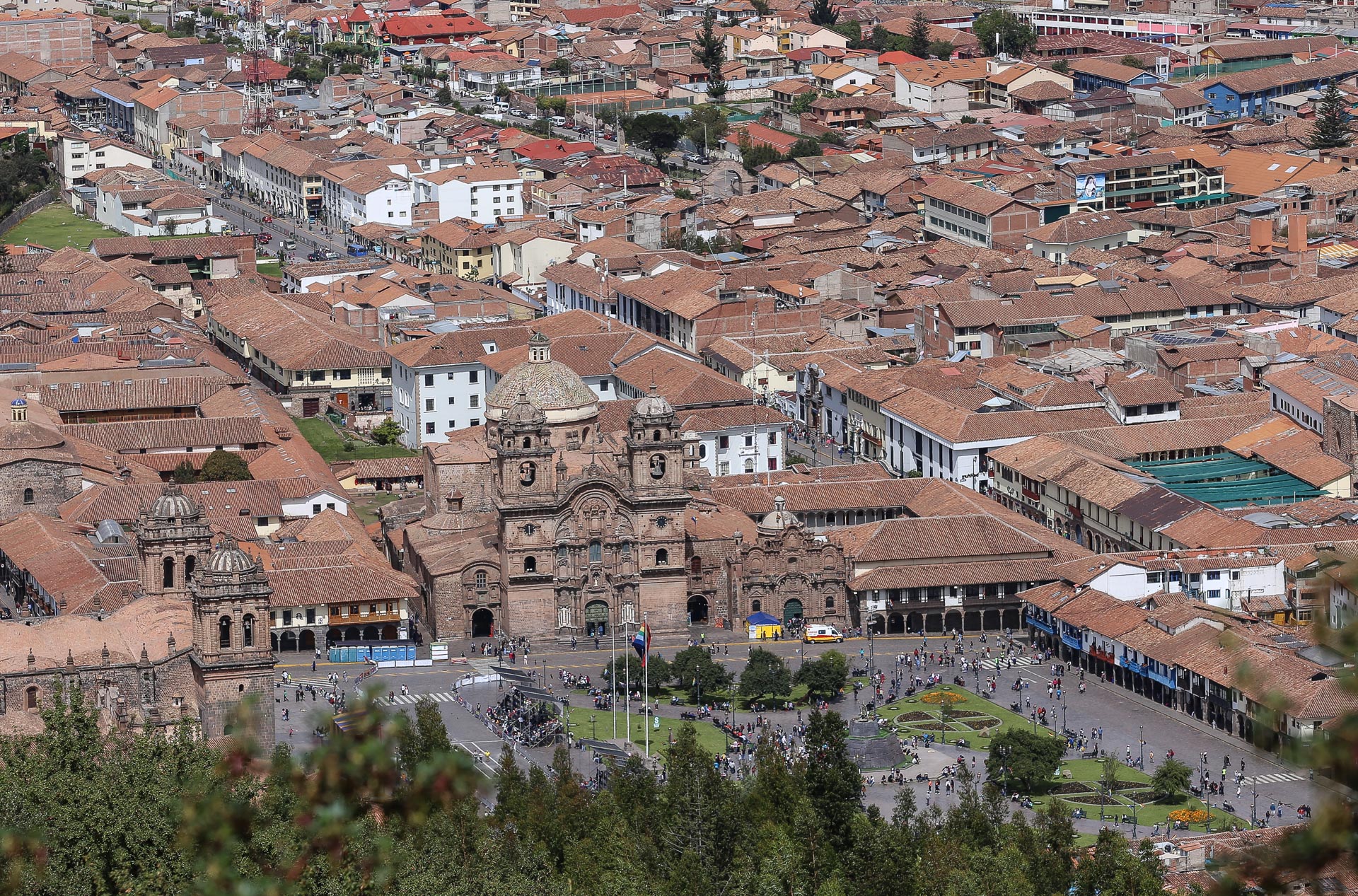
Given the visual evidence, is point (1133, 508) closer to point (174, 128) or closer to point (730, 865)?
point (730, 865)

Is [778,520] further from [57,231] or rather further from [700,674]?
[57,231]

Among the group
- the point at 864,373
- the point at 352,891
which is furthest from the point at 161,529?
the point at 864,373

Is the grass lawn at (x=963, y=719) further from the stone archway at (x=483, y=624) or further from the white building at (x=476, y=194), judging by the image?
the white building at (x=476, y=194)

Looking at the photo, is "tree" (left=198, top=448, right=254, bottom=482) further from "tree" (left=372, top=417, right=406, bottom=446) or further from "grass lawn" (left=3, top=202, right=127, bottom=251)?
"grass lawn" (left=3, top=202, right=127, bottom=251)

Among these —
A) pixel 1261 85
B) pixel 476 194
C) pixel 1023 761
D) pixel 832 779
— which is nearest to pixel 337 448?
pixel 476 194

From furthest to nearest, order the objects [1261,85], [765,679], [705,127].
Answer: [1261,85] < [705,127] < [765,679]

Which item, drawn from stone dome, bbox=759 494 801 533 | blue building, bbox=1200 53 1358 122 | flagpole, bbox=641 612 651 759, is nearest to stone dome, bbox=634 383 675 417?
stone dome, bbox=759 494 801 533
